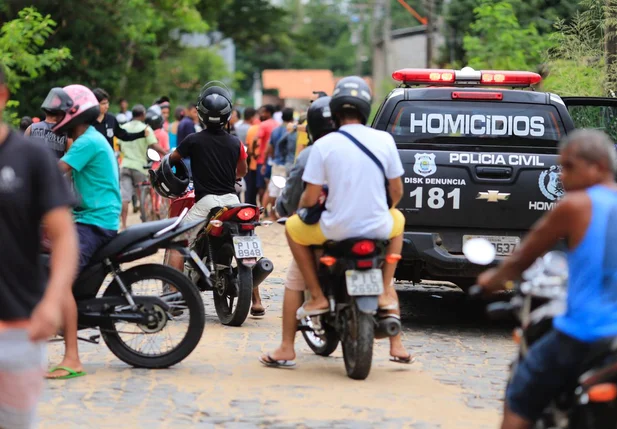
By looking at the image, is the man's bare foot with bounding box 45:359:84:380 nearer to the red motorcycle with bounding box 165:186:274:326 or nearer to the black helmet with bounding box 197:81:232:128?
the red motorcycle with bounding box 165:186:274:326

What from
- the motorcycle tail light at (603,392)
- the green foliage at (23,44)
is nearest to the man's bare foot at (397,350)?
the motorcycle tail light at (603,392)

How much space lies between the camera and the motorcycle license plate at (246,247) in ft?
31.2

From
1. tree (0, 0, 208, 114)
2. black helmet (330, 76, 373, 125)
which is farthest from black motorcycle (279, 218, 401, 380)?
tree (0, 0, 208, 114)

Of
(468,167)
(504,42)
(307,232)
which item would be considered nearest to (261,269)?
(468,167)

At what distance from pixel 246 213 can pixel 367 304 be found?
2517 mm

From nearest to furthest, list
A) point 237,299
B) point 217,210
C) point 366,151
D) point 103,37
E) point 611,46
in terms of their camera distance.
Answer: point 366,151 → point 237,299 → point 217,210 → point 611,46 → point 103,37

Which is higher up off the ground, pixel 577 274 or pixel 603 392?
pixel 577 274

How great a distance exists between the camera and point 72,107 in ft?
25.1

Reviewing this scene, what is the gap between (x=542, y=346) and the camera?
4.77 metres

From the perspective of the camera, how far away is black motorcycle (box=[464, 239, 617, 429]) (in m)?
4.60

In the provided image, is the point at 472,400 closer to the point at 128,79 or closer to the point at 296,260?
the point at 296,260

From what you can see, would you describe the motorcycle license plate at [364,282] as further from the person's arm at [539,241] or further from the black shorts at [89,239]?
the person's arm at [539,241]

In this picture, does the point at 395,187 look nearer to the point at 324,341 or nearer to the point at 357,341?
the point at 357,341

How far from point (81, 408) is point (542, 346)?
302cm
